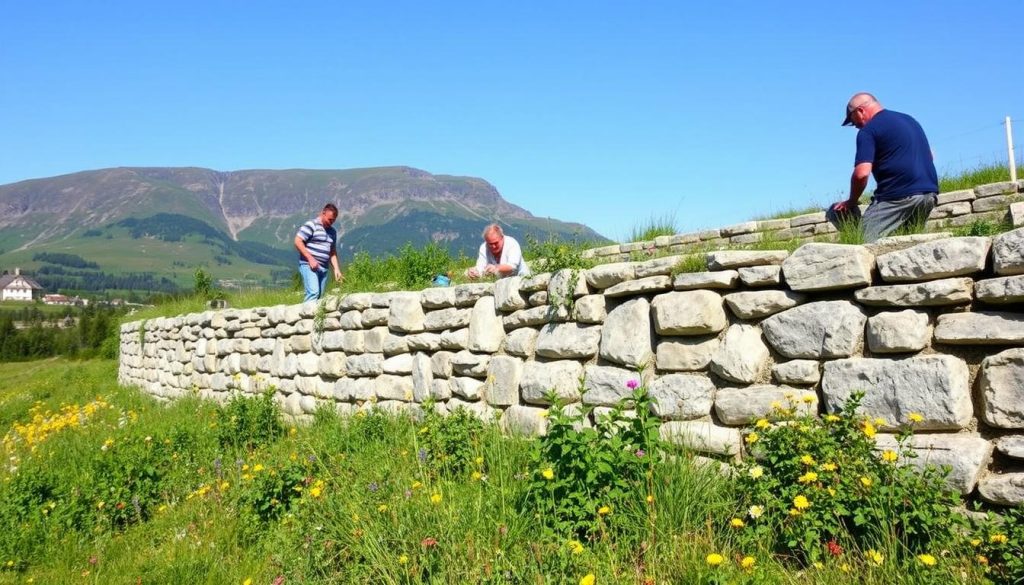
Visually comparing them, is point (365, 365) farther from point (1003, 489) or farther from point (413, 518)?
point (1003, 489)

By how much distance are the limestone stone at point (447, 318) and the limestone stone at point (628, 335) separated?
147 cm

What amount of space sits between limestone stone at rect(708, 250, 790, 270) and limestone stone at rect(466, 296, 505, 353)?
186cm

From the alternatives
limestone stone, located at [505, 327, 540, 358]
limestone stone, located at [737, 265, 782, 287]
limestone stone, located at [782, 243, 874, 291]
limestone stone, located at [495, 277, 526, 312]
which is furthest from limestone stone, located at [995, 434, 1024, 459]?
limestone stone, located at [495, 277, 526, 312]

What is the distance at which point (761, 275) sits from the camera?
340 cm

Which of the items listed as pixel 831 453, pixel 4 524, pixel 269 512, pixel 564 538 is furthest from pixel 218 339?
pixel 831 453

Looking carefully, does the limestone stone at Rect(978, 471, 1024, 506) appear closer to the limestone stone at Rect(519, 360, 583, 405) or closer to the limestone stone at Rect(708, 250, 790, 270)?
the limestone stone at Rect(708, 250, 790, 270)

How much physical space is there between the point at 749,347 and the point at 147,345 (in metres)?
12.3

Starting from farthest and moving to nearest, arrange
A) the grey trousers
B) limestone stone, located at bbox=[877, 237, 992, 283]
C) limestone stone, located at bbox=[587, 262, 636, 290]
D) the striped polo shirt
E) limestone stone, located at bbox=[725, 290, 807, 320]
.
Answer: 1. the striped polo shirt
2. the grey trousers
3. limestone stone, located at bbox=[587, 262, 636, 290]
4. limestone stone, located at bbox=[725, 290, 807, 320]
5. limestone stone, located at bbox=[877, 237, 992, 283]

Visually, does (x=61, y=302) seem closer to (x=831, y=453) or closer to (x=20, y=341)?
(x=20, y=341)

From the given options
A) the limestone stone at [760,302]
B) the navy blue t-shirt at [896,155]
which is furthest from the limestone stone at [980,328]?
the navy blue t-shirt at [896,155]

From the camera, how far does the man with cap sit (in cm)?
435

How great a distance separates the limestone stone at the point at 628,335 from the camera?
389 cm

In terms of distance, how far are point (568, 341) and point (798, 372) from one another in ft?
5.04

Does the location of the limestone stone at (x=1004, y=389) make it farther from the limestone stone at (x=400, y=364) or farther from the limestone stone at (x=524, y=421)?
the limestone stone at (x=400, y=364)
